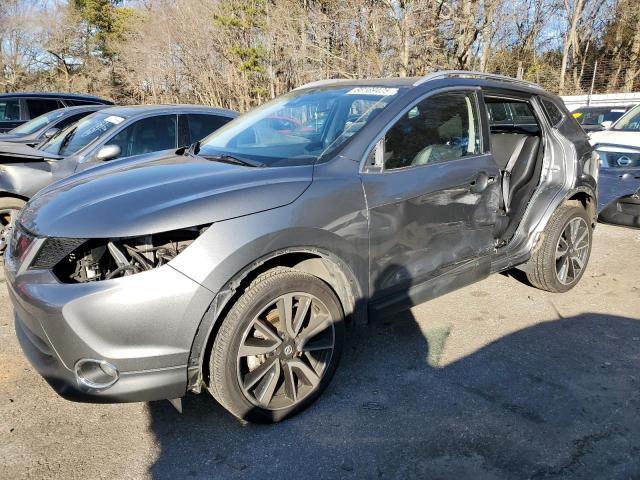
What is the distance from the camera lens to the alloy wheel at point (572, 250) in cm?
443

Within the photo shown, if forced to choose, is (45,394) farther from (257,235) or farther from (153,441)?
(257,235)

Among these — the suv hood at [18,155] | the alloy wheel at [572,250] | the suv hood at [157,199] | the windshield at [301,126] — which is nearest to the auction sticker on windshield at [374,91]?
the windshield at [301,126]

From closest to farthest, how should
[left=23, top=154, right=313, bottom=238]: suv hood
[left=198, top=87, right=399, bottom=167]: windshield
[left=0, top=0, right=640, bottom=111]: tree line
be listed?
[left=23, top=154, right=313, bottom=238]: suv hood, [left=198, top=87, right=399, bottom=167]: windshield, [left=0, top=0, right=640, bottom=111]: tree line

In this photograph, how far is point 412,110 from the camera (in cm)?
315

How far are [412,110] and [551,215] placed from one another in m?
1.85

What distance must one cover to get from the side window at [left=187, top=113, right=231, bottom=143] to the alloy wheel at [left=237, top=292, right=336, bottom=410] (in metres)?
3.91

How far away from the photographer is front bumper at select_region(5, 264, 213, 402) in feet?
7.05

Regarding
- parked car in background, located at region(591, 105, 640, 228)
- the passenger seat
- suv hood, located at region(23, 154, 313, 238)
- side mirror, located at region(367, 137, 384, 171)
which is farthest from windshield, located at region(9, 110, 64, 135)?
parked car in background, located at region(591, 105, 640, 228)

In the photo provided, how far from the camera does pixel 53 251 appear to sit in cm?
233

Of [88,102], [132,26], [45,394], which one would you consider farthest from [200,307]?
[132,26]

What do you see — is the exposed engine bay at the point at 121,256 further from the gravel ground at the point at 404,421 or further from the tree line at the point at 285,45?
the tree line at the point at 285,45

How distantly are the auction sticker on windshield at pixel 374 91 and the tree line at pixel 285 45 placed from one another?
11860 millimetres

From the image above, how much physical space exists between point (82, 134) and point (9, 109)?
558cm

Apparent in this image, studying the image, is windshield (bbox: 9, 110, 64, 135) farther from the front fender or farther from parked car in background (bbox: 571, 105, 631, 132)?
parked car in background (bbox: 571, 105, 631, 132)
